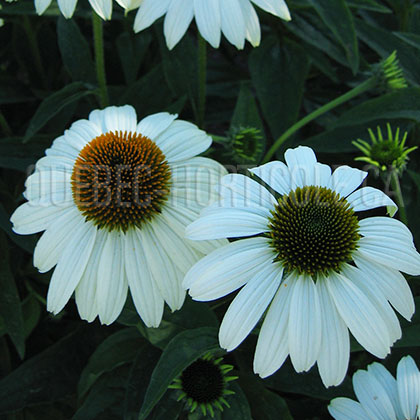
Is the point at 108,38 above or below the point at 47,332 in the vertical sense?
above

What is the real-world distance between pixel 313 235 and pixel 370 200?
0.36ft

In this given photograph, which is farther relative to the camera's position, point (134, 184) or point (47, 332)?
point (47, 332)

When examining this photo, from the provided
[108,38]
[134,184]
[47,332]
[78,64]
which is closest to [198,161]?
[134,184]

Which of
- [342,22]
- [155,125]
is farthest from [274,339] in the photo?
[342,22]

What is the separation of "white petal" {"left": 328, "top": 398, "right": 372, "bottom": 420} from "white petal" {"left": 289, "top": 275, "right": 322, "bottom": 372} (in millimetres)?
213

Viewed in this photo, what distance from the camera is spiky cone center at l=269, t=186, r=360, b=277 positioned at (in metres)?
0.74

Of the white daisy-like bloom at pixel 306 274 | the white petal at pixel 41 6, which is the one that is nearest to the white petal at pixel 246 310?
the white daisy-like bloom at pixel 306 274

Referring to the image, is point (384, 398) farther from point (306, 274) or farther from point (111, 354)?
point (111, 354)

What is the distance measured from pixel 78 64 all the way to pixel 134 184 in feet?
1.71

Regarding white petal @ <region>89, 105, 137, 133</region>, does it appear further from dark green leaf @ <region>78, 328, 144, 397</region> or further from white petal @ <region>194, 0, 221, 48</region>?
dark green leaf @ <region>78, 328, 144, 397</region>

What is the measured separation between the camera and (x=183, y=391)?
2.89 ft

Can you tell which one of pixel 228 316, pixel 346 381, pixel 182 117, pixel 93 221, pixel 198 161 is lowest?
pixel 346 381

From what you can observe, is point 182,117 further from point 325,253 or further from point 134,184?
point 325,253

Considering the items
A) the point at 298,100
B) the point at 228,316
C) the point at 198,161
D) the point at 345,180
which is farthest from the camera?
the point at 298,100
